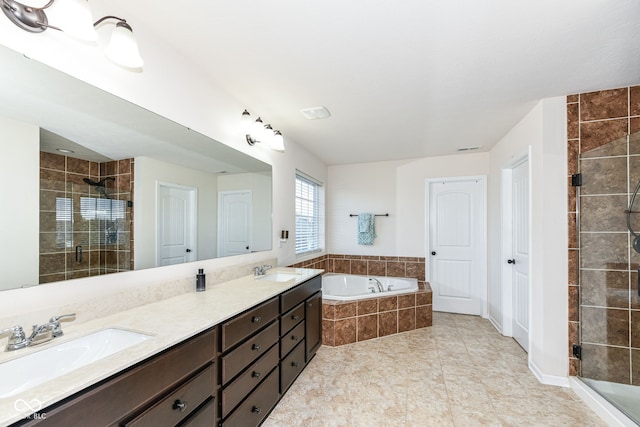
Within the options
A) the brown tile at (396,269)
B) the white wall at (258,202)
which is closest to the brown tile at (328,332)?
the white wall at (258,202)

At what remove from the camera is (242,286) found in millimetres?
2150

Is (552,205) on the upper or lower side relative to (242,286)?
upper

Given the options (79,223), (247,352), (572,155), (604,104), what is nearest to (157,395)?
(247,352)

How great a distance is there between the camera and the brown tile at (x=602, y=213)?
2.07m

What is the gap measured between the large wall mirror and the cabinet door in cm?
99

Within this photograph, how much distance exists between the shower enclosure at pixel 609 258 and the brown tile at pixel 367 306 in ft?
5.58

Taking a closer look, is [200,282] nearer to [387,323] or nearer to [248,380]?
[248,380]

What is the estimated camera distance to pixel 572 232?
2.33m

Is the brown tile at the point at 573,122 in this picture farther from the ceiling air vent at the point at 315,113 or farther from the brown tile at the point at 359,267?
the brown tile at the point at 359,267

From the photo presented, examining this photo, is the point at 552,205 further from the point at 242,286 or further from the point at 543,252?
the point at 242,286

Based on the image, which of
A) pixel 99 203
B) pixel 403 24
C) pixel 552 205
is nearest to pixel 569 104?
pixel 552 205

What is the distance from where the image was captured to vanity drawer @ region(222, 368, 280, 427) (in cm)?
155

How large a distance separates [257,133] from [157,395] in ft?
6.30

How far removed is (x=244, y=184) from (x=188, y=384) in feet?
5.33
